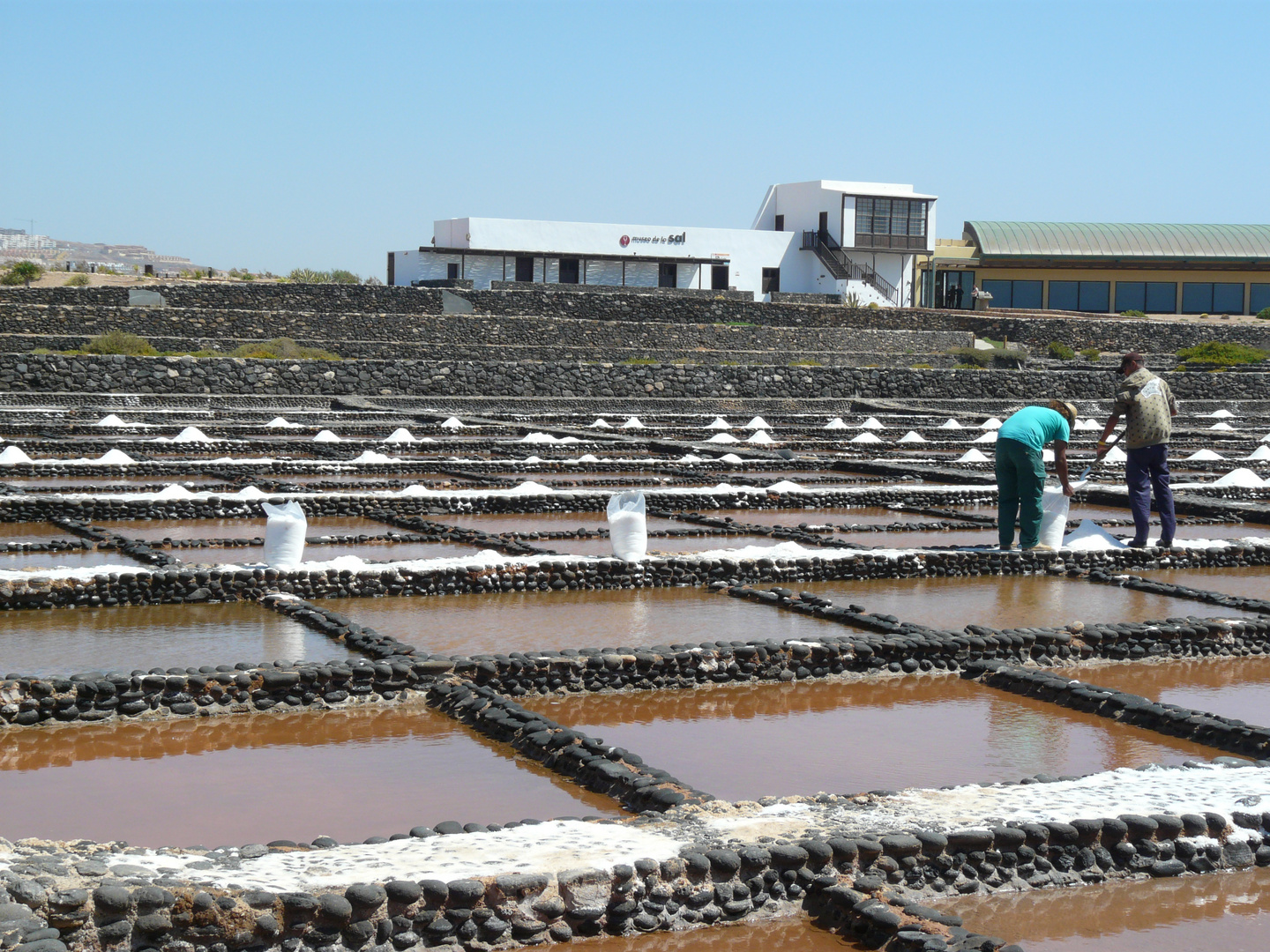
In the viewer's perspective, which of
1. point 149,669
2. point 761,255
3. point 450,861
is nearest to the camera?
point 450,861

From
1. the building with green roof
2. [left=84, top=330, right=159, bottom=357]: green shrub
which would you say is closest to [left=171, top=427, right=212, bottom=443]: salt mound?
[left=84, top=330, right=159, bottom=357]: green shrub

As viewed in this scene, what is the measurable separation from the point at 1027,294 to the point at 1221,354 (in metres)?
15.0

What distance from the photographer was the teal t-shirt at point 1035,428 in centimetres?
896

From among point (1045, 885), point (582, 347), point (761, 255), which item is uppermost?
point (761, 255)

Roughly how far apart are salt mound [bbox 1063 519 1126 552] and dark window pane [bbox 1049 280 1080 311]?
42.6 metres

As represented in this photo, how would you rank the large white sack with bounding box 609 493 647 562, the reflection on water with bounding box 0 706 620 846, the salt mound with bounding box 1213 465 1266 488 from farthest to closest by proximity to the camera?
the salt mound with bounding box 1213 465 1266 488, the large white sack with bounding box 609 493 647 562, the reflection on water with bounding box 0 706 620 846

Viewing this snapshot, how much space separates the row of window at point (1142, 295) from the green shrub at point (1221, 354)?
13472 millimetres

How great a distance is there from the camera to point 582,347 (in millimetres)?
33094

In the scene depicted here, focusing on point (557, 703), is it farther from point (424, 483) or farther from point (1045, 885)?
point (424, 483)

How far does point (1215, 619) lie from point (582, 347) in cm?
2651

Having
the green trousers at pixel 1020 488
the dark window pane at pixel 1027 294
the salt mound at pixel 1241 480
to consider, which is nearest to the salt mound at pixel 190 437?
the green trousers at pixel 1020 488

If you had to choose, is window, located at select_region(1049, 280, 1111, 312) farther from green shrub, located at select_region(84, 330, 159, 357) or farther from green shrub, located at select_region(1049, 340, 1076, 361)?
green shrub, located at select_region(84, 330, 159, 357)

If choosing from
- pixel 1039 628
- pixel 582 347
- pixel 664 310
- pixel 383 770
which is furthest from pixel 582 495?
pixel 664 310

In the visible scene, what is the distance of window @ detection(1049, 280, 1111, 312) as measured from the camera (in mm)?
50625
